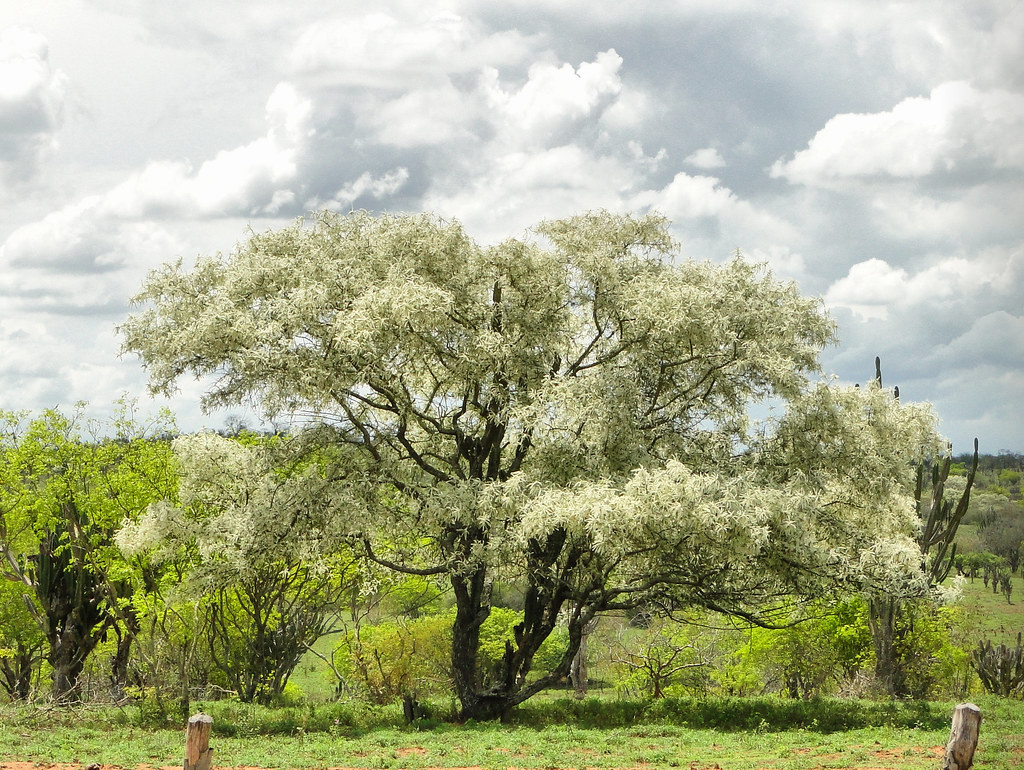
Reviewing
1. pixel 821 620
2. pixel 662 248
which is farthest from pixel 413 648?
pixel 662 248

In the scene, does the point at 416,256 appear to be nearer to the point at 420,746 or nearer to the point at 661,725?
the point at 420,746

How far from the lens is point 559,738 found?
13742mm

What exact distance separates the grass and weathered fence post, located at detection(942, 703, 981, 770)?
2319 mm

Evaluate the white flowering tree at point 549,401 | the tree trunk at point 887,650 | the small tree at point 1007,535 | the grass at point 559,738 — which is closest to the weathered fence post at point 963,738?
the grass at point 559,738

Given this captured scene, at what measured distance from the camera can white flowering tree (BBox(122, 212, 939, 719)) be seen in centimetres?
1409

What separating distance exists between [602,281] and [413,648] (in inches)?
574

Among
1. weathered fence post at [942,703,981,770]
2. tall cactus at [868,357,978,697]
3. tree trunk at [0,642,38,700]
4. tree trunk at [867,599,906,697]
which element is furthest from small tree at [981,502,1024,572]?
weathered fence post at [942,703,981,770]

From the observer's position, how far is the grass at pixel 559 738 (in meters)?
11.9

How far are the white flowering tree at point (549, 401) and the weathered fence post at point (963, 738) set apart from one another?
15.5ft

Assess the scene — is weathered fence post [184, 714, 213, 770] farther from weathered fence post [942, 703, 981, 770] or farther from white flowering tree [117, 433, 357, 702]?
white flowering tree [117, 433, 357, 702]

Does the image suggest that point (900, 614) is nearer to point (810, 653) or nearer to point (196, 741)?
point (810, 653)

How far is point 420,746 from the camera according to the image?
13.5 m

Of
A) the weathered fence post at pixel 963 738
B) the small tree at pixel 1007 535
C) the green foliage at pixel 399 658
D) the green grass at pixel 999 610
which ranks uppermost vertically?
the small tree at pixel 1007 535

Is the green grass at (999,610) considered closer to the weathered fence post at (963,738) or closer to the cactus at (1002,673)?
the cactus at (1002,673)
